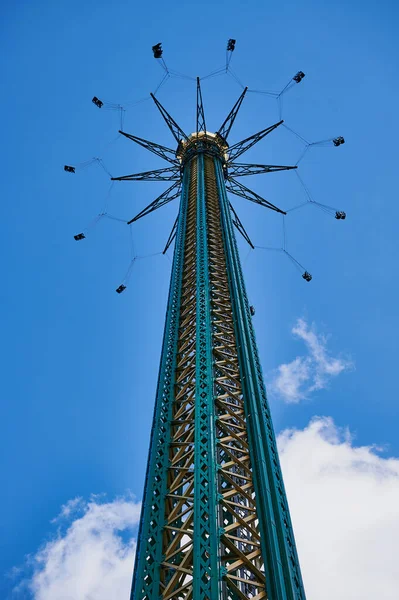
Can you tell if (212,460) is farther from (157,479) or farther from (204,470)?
(157,479)

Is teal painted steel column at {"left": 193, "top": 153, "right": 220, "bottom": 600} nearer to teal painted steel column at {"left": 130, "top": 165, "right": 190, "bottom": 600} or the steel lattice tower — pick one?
the steel lattice tower

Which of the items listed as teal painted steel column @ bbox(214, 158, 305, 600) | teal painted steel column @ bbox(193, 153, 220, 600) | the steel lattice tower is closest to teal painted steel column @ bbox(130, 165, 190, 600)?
the steel lattice tower

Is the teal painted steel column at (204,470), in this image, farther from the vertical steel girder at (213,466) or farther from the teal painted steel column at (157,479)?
the teal painted steel column at (157,479)

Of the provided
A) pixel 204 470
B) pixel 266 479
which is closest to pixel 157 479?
pixel 204 470

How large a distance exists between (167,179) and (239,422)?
18.8m

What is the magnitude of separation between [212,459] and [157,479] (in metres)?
1.59

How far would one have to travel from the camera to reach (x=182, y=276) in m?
15.4

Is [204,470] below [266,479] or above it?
below

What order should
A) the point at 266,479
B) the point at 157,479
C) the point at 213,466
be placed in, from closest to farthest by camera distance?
the point at 213,466 < the point at 266,479 < the point at 157,479

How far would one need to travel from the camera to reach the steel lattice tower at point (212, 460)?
7027mm

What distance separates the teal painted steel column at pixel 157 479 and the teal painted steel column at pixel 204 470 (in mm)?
1081

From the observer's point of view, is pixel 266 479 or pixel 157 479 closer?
pixel 266 479

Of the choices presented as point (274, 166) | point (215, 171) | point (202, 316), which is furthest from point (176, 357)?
point (274, 166)

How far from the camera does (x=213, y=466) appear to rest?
7883 millimetres
